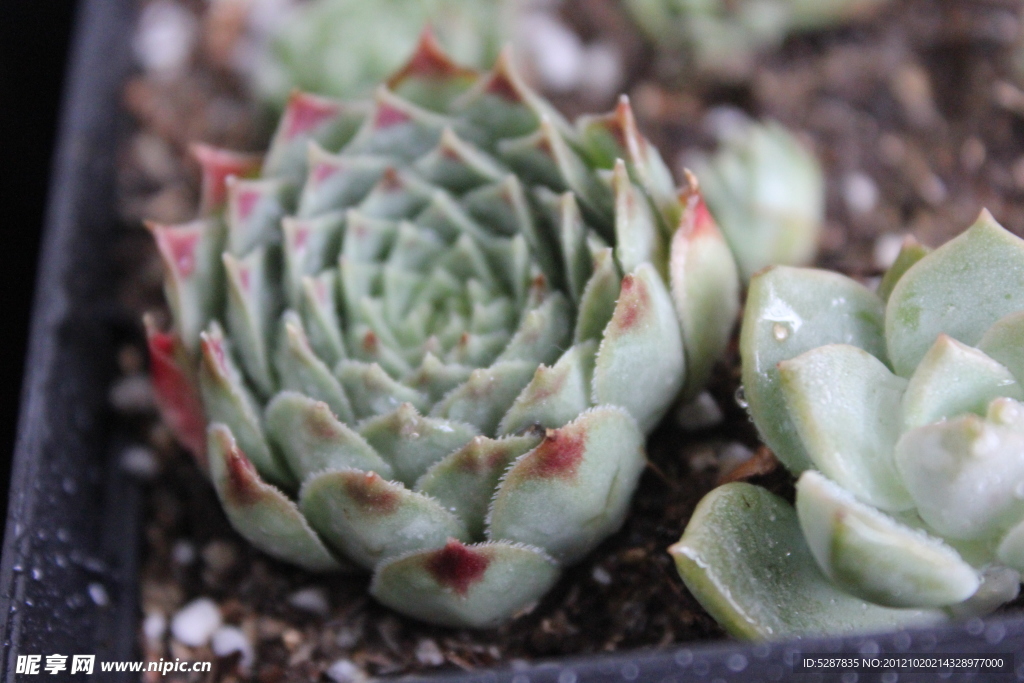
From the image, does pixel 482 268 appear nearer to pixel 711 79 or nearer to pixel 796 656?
pixel 796 656

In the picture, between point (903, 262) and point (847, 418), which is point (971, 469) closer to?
point (847, 418)

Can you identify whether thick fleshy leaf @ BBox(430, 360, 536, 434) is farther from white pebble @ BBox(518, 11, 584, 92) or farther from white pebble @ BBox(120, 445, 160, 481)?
white pebble @ BBox(518, 11, 584, 92)

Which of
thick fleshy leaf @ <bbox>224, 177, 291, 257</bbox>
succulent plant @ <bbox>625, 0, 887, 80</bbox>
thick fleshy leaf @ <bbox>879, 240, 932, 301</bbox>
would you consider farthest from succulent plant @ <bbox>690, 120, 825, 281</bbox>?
thick fleshy leaf @ <bbox>224, 177, 291, 257</bbox>

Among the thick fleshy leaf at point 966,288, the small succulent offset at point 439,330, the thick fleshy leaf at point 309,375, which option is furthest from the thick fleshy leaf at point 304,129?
the thick fleshy leaf at point 966,288

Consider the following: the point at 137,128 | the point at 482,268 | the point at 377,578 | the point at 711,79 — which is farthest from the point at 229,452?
the point at 711,79

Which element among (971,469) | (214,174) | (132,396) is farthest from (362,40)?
(971,469)
